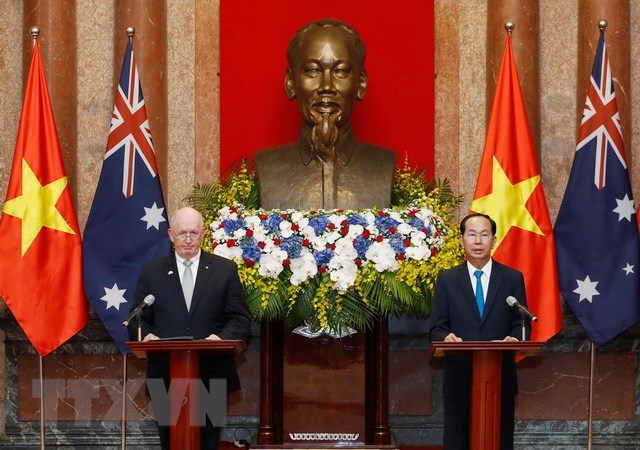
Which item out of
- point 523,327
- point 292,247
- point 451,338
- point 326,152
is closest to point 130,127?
point 326,152

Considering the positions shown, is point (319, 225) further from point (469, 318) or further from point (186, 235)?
point (469, 318)

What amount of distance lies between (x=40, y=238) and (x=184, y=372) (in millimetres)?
2579

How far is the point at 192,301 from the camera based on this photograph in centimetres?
711

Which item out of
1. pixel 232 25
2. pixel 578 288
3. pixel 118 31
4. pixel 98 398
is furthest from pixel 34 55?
pixel 578 288

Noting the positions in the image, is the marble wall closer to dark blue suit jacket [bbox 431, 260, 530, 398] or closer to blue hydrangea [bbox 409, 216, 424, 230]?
blue hydrangea [bbox 409, 216, 424, 230]

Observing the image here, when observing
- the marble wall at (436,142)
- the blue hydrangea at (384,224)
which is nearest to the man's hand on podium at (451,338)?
the blue hydrangea at (384,224)

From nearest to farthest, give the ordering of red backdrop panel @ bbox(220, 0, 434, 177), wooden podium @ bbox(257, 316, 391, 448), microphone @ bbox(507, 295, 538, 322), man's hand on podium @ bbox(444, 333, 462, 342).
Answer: microphone @ bbox(507, 295, 538, 322), man's hand on podium @ bbox(444, 333, 462, 342), wooden podium @ bbox(257, 316, 391, 448), red backdrop panel @ bbox(220, 0, 434, 177)

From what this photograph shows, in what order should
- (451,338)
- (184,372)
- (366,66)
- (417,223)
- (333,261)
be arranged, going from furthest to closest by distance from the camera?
(366,66) < (417,223) < (333,261) < (451,338) < (184,372)

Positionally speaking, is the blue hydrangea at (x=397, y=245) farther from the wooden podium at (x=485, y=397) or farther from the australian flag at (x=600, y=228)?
the wooden podium at (x=485, y=397)

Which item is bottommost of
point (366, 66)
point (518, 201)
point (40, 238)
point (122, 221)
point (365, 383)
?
point (365, 383)

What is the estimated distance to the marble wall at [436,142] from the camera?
30.3 feet

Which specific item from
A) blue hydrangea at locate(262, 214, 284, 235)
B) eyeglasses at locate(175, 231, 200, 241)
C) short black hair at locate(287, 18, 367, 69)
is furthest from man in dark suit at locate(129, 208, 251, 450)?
short black hair at locate(287, 18, 367, 69)

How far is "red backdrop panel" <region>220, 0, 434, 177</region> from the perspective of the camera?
9734 mm

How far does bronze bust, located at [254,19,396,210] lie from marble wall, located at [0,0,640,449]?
991 millimetres
